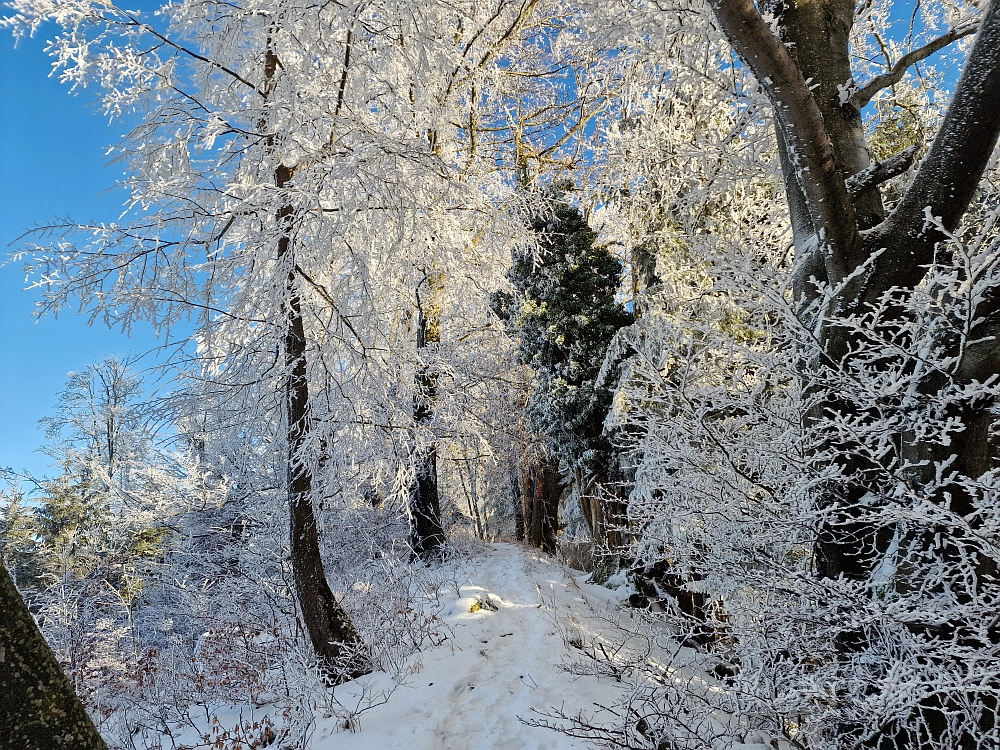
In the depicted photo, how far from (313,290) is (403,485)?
2.38 metres

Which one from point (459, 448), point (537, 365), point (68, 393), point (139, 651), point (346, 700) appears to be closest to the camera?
point (346, 700)

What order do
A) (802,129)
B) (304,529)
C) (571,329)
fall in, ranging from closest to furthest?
1. (802,129)
2. (304,529)
3. (571,329)

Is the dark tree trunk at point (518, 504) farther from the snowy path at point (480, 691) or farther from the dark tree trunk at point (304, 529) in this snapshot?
the dark tree trunk at point (304, 529)

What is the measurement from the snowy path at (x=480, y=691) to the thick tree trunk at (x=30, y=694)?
2.28 m

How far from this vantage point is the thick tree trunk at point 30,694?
169 cm

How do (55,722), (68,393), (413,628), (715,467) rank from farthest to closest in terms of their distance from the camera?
(68,393) → (413,628) → (715,467) → (55,722)

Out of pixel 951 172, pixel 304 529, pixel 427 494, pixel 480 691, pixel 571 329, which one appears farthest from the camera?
pixel 571 329

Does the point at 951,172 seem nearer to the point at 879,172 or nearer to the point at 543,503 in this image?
the point at 879,172

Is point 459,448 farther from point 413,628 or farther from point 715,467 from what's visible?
point 715,467

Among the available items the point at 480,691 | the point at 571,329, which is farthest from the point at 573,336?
the point at 480,691

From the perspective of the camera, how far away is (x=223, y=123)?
509 centimetres

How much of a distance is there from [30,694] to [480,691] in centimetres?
336

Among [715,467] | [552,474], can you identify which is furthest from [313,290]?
[552,474]

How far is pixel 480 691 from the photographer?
432 cm
